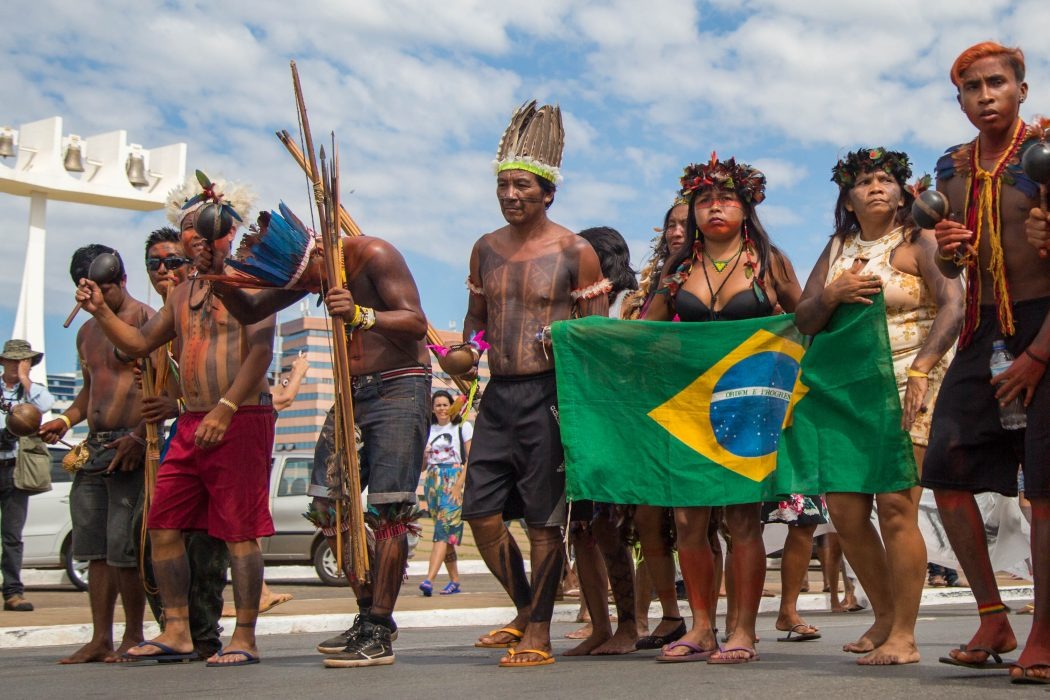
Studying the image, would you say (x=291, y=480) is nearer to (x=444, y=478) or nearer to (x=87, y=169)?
(x=444, y=478)

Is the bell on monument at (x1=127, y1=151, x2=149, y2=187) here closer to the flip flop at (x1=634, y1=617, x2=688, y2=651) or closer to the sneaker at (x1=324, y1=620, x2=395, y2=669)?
the flip flop at (x1=634, y1=617, x2=688, y2=651)

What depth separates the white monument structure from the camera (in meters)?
40.9

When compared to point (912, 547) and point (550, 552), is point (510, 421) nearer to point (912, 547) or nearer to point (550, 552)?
point (550, 552)

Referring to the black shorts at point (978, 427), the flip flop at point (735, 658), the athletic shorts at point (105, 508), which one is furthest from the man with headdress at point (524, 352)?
the athletic shorts at point (105, 508)

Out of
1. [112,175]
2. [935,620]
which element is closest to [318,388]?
[112,175]

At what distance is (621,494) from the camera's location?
21.2ft

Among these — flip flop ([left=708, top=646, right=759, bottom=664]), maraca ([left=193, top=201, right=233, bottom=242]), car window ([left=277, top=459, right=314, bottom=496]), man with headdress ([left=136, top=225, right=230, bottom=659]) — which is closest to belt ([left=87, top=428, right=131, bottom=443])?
man with headdress ([left=136, top=225, right=230, bottom=659])

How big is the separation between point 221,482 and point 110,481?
1.09 meters

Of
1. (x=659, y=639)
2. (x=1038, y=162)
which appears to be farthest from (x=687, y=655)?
(x=1038, y=162)

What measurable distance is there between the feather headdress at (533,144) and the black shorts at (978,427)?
2.41 metres

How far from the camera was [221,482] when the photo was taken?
6.70 meters

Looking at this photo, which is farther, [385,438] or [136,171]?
[136,171]

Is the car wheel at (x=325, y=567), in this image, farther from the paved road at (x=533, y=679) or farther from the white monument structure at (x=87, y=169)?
the white monument structure at (x=87, y=169)

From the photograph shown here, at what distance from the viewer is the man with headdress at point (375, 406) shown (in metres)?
6.42
